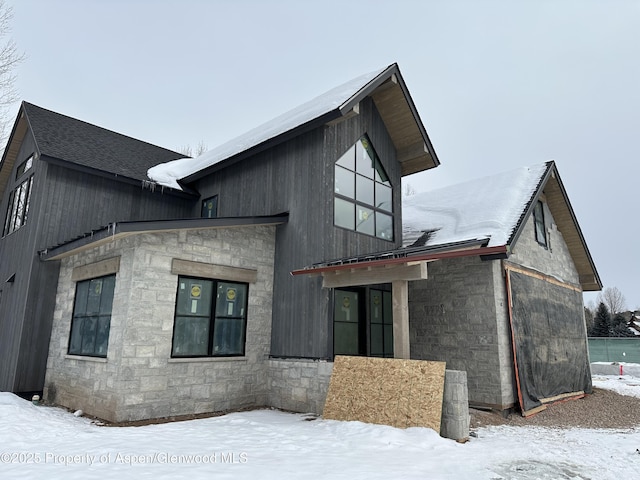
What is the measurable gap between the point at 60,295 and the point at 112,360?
3.72 metres

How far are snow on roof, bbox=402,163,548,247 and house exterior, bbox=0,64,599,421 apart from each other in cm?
28

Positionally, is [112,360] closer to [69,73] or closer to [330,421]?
[330,421]

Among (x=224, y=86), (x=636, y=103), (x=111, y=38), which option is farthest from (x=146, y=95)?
(x=636, y=103)

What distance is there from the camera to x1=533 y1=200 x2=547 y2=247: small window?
12383 millimetres

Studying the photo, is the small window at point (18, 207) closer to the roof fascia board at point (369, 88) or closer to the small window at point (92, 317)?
the small window at point (92, 317)

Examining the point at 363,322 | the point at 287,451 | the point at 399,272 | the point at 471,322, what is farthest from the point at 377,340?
the point at 287,451

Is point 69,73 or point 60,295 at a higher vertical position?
point 69,73

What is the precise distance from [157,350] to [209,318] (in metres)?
1.23

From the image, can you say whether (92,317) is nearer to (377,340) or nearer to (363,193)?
(377,340)

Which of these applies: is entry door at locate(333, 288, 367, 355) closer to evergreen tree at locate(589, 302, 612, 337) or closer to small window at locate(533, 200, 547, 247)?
small window at locate(533, 200, 547, 247)

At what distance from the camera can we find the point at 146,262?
25.1 ft

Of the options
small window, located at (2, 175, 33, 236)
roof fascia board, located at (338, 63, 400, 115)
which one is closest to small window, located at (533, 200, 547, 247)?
roof fascia board, located at (338, 63, 400, 115)

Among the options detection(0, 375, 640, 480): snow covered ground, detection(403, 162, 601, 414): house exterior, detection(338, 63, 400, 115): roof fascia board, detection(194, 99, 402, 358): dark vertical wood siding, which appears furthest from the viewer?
detection(403, 162, 601, 414): house exterior

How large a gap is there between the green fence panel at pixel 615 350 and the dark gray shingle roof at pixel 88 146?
24712 mm
